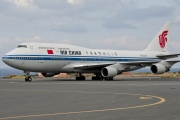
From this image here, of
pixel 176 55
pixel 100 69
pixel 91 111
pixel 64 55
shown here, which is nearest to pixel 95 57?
pixel 100 69

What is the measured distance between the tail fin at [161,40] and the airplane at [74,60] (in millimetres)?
3478

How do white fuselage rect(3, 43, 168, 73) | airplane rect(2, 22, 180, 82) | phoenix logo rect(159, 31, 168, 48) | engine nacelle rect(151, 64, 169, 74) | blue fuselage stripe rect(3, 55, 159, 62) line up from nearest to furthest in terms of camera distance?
blue fuselage stripe rect(3, 55, 159, 62) < white fuselage rect(3, 43, 168, 73) < airplane rect(2, 22, 180, 82) < engine nacelle rect(151, 64, 169, 74) < phoenix logo rect(159, 31, 168, 48)

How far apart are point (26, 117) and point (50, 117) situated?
0.72m

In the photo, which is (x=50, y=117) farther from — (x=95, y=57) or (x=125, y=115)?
(x=95, y=57)

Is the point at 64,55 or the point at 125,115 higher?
the point at 64,55

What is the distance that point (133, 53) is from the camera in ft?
181

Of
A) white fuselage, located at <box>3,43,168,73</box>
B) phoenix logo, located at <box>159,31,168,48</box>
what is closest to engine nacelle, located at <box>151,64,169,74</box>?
white fuselage, located at <box>3,43,168,73</box>

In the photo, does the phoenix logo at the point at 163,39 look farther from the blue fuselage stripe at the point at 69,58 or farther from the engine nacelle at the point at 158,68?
the engine nacelle at the point at 158,68

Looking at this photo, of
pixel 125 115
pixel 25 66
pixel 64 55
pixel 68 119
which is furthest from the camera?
pixel 64 55

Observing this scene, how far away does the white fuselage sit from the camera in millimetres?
41781

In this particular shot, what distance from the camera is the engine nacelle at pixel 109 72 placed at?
4478cm

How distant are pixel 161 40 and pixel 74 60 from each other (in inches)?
728

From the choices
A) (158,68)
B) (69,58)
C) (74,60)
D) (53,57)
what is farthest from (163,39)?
(53,57)

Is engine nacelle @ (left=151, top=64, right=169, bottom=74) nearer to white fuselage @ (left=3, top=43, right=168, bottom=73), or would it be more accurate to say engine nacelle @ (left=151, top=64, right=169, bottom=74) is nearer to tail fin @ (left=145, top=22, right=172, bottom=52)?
white fuselage @ (left=3, top=43, right=168, bottom=73)
